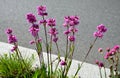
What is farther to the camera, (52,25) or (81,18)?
(81,18)

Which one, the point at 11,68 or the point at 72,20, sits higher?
the point at 72,20

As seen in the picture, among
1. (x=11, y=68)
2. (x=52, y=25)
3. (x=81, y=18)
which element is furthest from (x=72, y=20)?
(x=81, y=18)

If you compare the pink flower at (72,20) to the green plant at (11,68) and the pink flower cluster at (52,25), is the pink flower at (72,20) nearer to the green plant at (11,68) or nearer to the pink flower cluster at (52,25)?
the pink flower cluster at (52,25)

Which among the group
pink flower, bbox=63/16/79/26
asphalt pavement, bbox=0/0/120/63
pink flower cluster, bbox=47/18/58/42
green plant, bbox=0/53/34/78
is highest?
pink flower, bbox=63/16/79/26

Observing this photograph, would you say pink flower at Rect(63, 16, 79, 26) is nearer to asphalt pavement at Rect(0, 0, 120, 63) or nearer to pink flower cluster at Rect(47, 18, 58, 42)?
pink flower cluster at Rect(47, 18, 58, 42)

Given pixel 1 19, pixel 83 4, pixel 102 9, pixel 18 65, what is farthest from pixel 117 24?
pixel 18 65

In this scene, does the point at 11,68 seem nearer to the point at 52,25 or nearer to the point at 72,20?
the point at 52,25

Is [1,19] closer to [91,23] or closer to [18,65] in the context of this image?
[91,23]

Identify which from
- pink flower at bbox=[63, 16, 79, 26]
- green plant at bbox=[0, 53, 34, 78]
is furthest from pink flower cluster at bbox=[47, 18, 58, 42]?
green plant at bbox=[0, 53, 34, 78]
